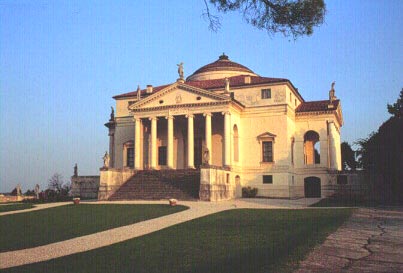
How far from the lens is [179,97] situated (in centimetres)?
4150

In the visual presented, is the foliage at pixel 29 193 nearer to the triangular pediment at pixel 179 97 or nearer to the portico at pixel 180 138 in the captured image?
the portico at pixel 180 138

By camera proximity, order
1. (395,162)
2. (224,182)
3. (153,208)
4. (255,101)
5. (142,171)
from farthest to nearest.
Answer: (255,101)
(142,171)
(224,182)
(395,162)
(153,208)

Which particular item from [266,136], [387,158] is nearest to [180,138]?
[266,136]

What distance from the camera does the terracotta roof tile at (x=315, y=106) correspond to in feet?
145

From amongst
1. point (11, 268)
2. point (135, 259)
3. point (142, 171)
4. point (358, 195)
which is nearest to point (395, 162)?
point (358, 195)

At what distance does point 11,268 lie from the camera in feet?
34.1

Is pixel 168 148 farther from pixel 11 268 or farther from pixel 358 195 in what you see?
pixel 11 268

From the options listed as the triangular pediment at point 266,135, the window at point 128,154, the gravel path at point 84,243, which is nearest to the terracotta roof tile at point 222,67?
the triangular pediment at point 266,135

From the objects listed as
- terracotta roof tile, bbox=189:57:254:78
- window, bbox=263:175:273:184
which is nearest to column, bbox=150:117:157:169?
window, bbox=263:175:273:184

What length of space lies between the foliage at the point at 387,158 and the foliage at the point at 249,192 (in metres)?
10.4

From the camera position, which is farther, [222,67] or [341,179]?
[222,67]

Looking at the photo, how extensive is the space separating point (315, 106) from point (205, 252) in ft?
122

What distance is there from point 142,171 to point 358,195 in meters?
20.3

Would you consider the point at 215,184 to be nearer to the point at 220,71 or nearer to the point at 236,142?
the point at 236,142
